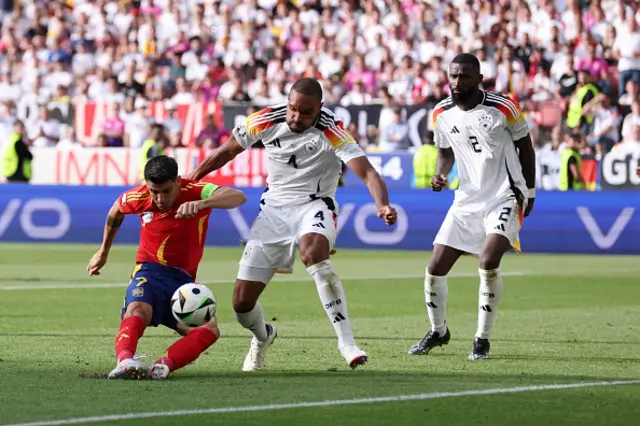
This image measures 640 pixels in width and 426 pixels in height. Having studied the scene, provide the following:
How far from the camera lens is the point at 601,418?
23.9 ft

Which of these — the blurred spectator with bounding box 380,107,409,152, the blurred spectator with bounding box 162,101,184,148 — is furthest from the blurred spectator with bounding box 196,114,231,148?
the blurred spectator with bounding box 380,107,409,152

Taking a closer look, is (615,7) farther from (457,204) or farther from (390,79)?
(457,204)

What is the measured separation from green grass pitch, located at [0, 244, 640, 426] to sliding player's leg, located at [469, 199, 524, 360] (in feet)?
1.19

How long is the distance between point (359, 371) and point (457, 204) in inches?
84.0

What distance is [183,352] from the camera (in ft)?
28.6

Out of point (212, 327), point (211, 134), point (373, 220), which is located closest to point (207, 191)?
point (212, 327)

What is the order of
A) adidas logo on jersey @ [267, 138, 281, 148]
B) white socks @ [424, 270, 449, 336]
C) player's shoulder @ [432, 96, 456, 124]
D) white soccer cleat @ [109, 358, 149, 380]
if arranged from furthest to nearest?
player's shoulder @ [432, 96, 456, 124] → white socks @ [424, 270, 449, 336] → adidas logo on jersey @ [267, 138, 281, 148] → white soccer cleat @ [109, 358, 149, 380]

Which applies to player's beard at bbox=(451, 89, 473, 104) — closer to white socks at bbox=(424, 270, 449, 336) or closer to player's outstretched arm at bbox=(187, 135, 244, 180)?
white socks at bbox=(424, 270, 449, 336)

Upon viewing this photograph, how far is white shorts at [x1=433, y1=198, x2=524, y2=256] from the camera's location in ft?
34.5

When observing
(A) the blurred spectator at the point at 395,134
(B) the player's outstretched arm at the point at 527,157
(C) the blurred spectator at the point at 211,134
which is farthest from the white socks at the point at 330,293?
(C) the blurred spectator at the point at 211,134

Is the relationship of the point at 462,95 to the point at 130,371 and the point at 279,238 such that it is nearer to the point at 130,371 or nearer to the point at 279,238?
the point at 279,238

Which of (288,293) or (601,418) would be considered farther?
(288,293)

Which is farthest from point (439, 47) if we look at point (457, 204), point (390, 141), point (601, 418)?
point (601, 418)

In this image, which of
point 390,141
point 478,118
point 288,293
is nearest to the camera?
point 478,118
